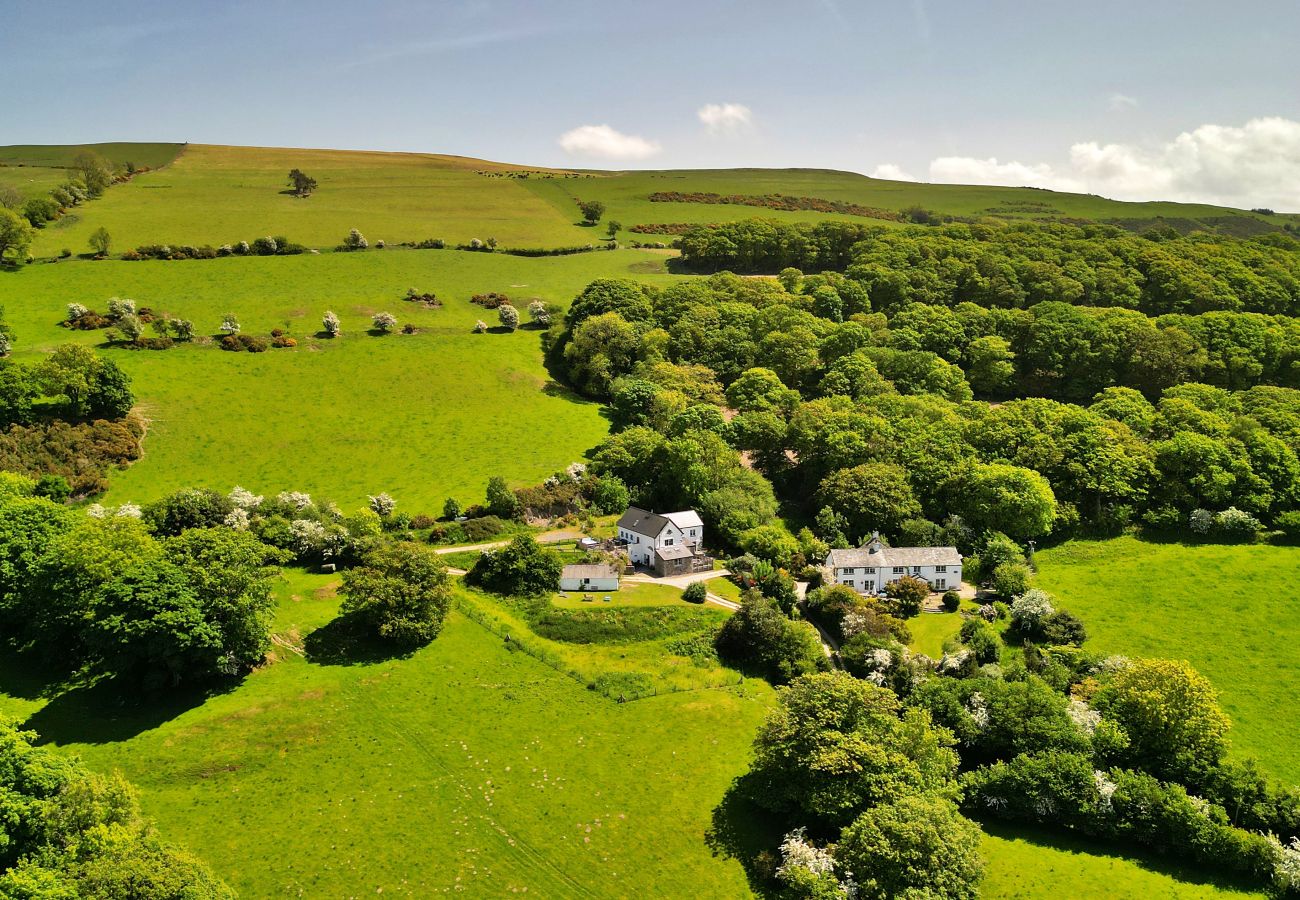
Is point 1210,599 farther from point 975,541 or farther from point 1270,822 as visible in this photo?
point 1270,822

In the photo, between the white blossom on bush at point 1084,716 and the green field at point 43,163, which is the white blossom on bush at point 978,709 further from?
the green field at point 43,163

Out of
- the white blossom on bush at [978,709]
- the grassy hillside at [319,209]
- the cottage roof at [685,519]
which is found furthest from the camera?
the grassy hillside at [319,209]

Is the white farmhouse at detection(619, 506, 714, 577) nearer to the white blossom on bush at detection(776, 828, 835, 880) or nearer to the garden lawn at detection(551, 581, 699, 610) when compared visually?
the garden lawn at detection(551, 581, 699, 610)

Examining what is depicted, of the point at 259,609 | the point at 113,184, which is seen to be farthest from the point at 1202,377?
the point at 113,184

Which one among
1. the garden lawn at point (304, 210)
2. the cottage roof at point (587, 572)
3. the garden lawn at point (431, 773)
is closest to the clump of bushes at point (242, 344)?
the garden lawn at point (304, 210)

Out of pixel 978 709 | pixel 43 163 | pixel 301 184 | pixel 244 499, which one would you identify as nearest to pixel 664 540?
pixel 978 709

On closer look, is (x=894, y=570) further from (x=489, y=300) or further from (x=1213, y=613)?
(x=489, y=300)

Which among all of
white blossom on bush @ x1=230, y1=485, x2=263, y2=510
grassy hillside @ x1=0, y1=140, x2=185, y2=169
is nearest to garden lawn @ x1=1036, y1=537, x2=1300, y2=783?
white blossom on bush @ x1=230, y1=485, x2=263, y2=510
